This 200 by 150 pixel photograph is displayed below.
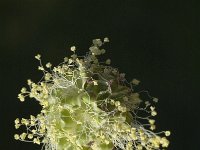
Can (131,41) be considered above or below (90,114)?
above

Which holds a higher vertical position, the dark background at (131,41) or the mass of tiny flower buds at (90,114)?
the dark background at (131,41)

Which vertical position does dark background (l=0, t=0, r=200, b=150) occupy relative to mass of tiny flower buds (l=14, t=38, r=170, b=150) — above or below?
above

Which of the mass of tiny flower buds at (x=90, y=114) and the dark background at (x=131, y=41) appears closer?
the mass of tiny flower buds at (x=90, y=114)

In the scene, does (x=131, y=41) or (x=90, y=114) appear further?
(x=131, y=41)

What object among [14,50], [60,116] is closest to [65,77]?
[60,116]
